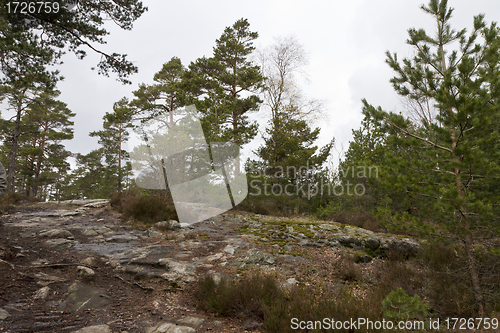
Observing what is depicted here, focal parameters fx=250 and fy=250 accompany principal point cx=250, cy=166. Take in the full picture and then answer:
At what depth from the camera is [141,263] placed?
535 centimetres

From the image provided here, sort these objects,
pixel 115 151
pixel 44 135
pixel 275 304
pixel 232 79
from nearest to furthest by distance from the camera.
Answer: pixel 275 304 → pixel 232 79 → pixel 44 135 → pixel 115 151

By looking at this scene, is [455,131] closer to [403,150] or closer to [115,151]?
[403,150]

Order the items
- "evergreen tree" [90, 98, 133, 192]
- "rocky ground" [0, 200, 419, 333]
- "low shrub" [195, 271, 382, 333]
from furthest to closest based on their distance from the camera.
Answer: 1. "evergreen tree" [90, 98, 133, 192]
2. "rocky ground" [0, 200, 419, 333]
3. "low shrub" [195, 271, 382, 333]

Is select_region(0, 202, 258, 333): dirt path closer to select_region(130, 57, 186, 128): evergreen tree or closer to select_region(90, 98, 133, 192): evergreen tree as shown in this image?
select_region(130, 57, 186, 128): evergreen tree

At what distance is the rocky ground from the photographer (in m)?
3.37

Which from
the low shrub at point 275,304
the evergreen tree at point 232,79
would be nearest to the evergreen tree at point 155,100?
the evergreen tree at point 232,79

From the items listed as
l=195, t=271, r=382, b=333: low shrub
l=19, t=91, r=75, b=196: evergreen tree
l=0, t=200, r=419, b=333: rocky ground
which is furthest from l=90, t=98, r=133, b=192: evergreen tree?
l=195, t=271, r=382, b=333: low shrub

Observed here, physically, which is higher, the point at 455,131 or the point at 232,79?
the point at 232,79

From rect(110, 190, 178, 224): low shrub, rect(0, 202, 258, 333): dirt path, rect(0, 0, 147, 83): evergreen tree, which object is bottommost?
rect(0, 202, 258, 333): dirt path

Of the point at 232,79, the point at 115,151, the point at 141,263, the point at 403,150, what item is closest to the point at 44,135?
the point at 115,151

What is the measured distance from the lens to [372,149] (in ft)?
A: 44.7

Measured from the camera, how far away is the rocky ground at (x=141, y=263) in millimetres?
3367

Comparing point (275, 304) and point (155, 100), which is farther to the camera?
point (155, 100)

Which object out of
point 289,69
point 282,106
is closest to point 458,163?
point 282,106
